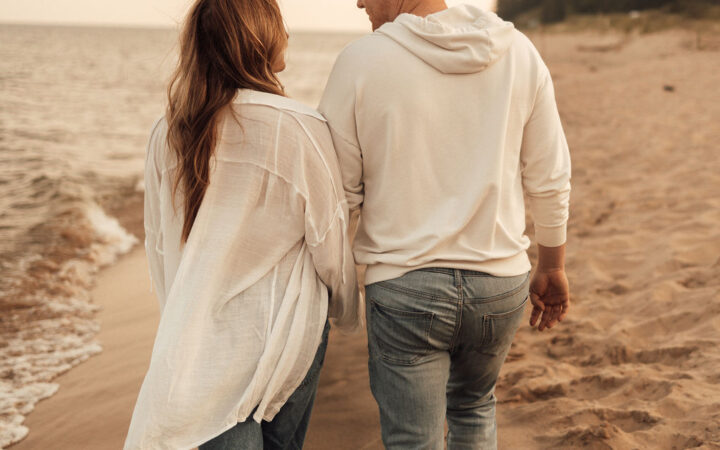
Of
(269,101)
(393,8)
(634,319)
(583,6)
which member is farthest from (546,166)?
(583,6)

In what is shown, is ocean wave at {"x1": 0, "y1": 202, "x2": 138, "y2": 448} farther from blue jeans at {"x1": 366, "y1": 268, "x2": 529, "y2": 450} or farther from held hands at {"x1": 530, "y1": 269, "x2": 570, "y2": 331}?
held hands at {"x1": 530, "y1": 269, "x2": 570, "y2": 331}

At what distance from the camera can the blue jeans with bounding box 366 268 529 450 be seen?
5.08 ft

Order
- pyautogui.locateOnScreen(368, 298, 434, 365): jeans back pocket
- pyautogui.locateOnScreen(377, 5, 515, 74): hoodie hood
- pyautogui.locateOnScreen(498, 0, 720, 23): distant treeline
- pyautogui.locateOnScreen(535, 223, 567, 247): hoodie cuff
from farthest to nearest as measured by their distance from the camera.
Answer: pyautogui.locateOnScreen(498, 0, 720, 23): distant treeline, pyautogui.locateOnScreen(535, 223, 567, 247): hoodie cuff, pyautogui.locateOnScreen(368, 298, 434, 365): jeans back pocket, pyautogui.locateOnScreen(377, 5, 515, 74): hoodie hood

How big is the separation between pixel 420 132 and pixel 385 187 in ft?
0.53

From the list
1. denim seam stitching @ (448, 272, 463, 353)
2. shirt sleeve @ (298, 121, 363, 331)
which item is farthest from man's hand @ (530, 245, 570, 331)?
shirt sleeve @ (298, 121, 363, 331)

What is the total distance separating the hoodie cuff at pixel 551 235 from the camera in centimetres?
184

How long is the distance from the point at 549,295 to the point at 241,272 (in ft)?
3.20

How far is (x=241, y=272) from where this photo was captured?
62.9 inches

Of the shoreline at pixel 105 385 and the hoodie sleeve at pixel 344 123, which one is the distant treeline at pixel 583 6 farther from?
the hoodie sleeve at pixel 344 123

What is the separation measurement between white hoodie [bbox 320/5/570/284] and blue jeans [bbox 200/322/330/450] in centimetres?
34

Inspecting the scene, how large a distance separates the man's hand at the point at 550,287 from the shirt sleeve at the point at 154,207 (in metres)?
1.12

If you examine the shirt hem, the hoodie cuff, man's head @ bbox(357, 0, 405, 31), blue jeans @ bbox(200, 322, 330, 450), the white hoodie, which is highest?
man's head @ bbox(357, 0, 405, 31)

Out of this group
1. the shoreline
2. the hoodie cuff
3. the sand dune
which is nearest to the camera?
the hoodie cuff

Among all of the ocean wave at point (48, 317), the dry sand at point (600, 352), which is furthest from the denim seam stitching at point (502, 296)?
the ocean wave at point (48, 317)
